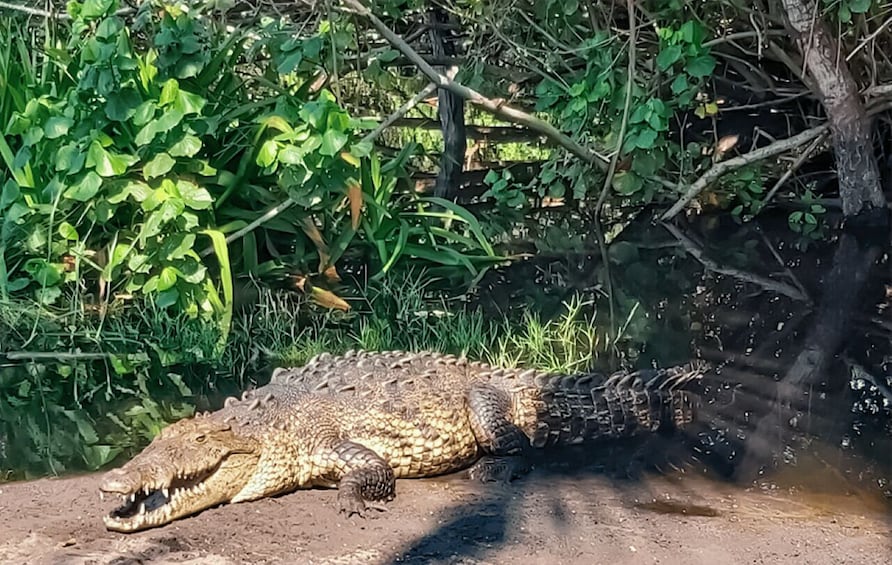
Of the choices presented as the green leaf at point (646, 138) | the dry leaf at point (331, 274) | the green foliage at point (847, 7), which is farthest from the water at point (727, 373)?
the green foliage at point (847, 7)

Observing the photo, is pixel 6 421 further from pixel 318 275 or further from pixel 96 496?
pixel 318 275

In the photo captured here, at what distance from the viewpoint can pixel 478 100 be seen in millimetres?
7547

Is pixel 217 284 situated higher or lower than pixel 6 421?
higher

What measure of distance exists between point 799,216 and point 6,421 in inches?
254

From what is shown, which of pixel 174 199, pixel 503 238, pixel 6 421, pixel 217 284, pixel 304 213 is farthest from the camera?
pixel 503 238

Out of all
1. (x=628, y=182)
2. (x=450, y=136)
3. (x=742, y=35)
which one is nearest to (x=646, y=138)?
(x=628, y=182)

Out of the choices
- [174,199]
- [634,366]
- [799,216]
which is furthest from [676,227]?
[174,199]

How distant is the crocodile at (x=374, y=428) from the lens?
3.41 m

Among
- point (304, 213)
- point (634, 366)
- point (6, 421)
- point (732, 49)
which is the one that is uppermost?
point (732, 49)

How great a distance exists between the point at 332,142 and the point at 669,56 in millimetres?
3209

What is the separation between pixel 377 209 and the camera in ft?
21.3

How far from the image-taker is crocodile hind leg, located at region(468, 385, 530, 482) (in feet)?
13.3

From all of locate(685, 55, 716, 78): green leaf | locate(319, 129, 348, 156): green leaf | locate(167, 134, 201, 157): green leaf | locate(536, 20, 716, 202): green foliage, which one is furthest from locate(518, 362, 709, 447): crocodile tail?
locate(685, 55, 716, 78): green leaf

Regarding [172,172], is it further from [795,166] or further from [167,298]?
[795,166]
